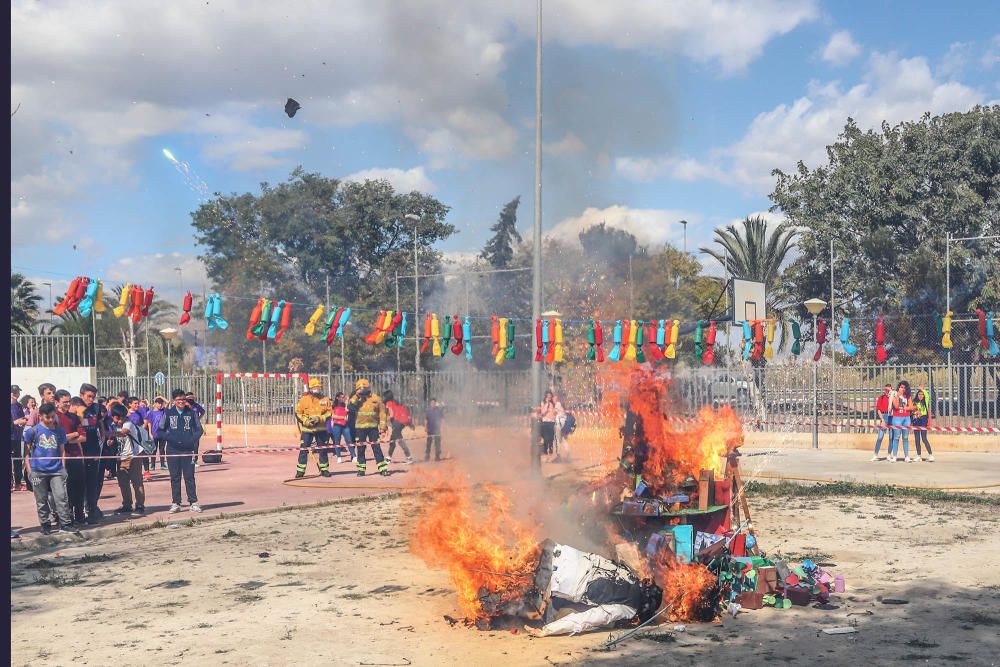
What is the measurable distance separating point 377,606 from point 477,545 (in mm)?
1269

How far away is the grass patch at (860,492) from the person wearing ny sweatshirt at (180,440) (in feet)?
30.6

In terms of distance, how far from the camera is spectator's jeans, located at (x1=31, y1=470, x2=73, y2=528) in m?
11.9

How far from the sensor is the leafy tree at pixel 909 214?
102 ft

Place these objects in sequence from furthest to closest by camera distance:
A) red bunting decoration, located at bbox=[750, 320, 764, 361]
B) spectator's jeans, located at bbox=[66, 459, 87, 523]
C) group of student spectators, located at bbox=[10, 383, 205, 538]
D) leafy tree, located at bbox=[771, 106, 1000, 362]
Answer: leafy tree, located at bbox=[771, 106, 1000, 362] → red bunting decoration, located at bbox=[750, 320, 764, 361] → spectator's jeans, located at bbox=[66, 459, 87, 523] → group of student spectators, located at bbox=[10, 383, 205, 538]

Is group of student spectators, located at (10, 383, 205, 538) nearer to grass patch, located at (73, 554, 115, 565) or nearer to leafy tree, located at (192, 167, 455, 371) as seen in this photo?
grass patch, located at (73, 554, 115, 565)

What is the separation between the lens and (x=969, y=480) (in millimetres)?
17344

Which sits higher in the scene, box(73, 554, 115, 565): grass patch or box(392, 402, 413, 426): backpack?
box(392, 402, 413, 426): backpack

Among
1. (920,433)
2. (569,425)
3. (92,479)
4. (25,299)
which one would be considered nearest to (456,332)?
(569,425)

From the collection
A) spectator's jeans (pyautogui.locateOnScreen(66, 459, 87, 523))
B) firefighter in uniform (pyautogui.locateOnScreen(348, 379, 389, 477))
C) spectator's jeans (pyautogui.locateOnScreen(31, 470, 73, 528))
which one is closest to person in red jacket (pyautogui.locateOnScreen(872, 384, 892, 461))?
firefighter in uniform (pyautogui.locateOnScreen(348, 379, 389, 477))

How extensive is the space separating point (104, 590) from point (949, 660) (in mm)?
7666

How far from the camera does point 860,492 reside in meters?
15.4

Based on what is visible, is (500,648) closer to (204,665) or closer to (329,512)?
(204,665)

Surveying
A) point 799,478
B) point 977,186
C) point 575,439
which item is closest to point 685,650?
point 799,478

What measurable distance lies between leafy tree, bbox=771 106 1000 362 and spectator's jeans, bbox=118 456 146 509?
24.9 m
